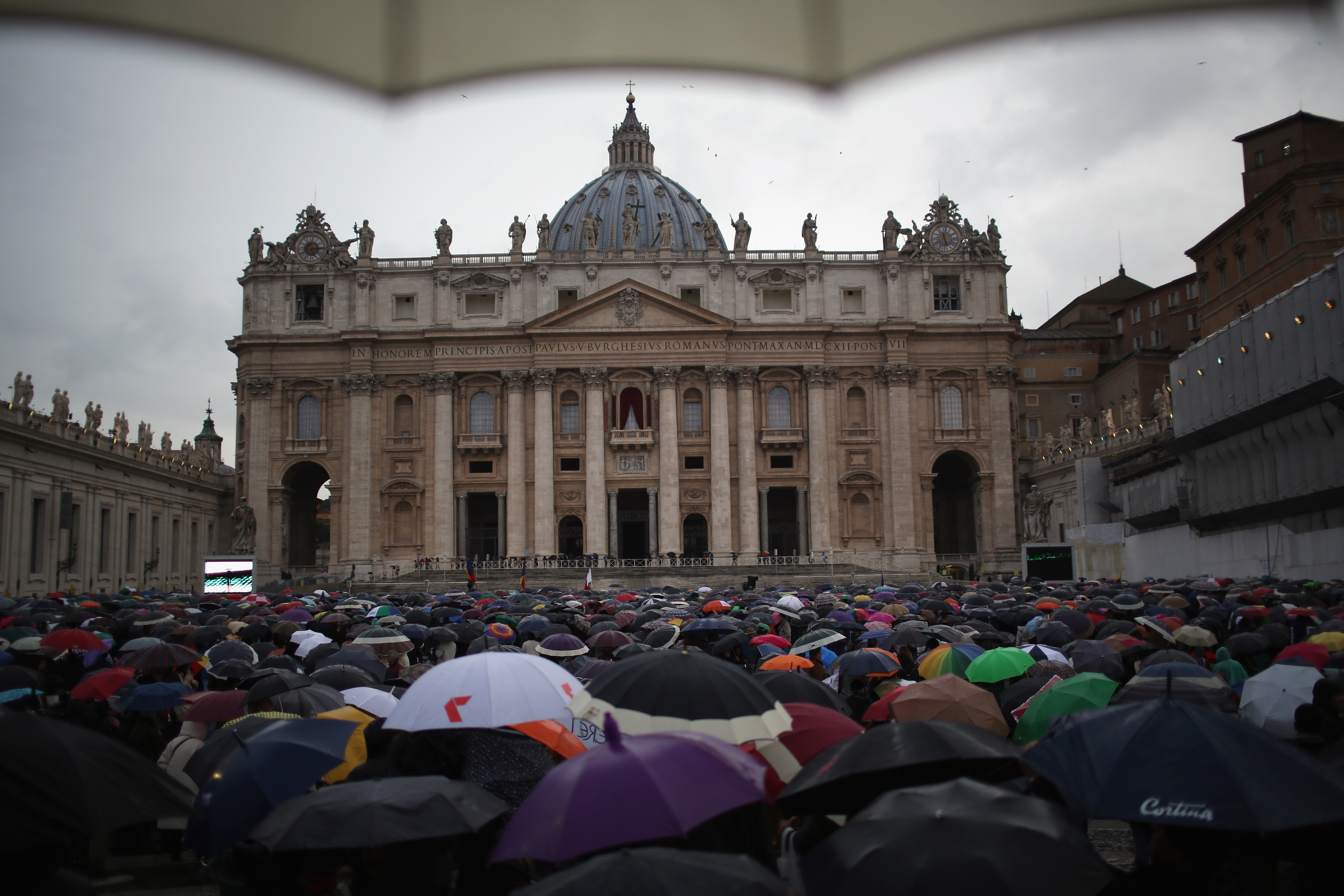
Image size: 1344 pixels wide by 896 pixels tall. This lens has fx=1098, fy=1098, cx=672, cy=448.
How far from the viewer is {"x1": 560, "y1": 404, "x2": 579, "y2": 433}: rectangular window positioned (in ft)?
211

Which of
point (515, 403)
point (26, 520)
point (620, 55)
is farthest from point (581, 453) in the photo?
point (620, 55)

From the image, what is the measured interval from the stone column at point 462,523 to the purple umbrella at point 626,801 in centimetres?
5943

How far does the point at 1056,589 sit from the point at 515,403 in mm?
40235

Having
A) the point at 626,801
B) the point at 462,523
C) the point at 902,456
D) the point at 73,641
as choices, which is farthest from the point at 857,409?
the point at 626,801

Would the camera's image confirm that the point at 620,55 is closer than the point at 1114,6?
No

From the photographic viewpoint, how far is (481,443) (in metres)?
63.4

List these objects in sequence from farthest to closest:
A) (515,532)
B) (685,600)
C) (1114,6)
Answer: (515,532)
(685,600)
(1114,6)

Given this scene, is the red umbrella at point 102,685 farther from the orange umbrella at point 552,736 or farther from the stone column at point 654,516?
the stone column at point 654,516

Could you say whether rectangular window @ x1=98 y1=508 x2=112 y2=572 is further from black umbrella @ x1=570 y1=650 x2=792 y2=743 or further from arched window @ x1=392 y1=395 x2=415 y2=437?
black umbrella @ x1=570 y1=650 x2=792 y2=743

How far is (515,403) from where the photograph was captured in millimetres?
63438

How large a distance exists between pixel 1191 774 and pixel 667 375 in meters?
58.5

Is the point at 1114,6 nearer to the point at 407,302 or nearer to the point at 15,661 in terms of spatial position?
the point at 15,661

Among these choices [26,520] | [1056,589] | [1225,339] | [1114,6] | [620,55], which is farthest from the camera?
[26,520]

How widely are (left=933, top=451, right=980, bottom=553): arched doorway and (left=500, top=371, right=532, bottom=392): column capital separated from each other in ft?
82.5
